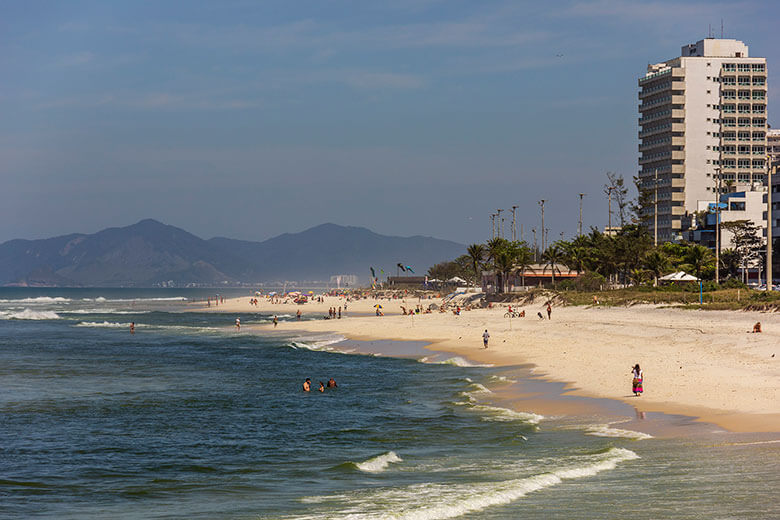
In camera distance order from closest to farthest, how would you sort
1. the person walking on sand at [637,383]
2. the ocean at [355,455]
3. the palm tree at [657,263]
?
1. the ocean at [355,455]
2. the person walking on sand at [637,383]
3. the palm tree at [657,263]

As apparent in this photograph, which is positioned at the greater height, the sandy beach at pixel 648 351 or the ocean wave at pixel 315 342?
the sandy beach at pixel 648 351

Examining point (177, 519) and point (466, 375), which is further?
point (466, 375)

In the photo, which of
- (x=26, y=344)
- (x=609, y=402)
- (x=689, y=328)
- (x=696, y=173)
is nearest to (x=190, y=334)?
(x=26, y=344)

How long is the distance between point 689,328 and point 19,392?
38.9 m

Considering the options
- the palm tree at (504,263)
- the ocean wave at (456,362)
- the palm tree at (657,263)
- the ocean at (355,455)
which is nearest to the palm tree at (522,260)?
the palm tree at (504,263)

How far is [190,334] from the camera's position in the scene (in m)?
81.9

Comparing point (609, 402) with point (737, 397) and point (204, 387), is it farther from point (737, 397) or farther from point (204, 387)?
point (204, 387)

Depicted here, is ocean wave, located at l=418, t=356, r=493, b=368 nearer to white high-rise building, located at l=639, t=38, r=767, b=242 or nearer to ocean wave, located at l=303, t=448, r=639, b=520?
ocean wave, located at l=303, t=448, r=639, b=520

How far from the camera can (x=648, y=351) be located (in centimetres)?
4197

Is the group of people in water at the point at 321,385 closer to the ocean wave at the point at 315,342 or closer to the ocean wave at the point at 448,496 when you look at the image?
the ocean wave at the point at 448,496

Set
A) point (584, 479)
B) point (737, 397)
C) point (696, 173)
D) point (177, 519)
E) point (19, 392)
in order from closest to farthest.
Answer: point (177, 519), point (584, 479), point (737, 397), point (19, 392), point (696, 173)

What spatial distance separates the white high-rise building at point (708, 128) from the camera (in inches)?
6427

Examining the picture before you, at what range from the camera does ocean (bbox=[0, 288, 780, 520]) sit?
16.8 metres

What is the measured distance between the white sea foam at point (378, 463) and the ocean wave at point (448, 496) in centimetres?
238
